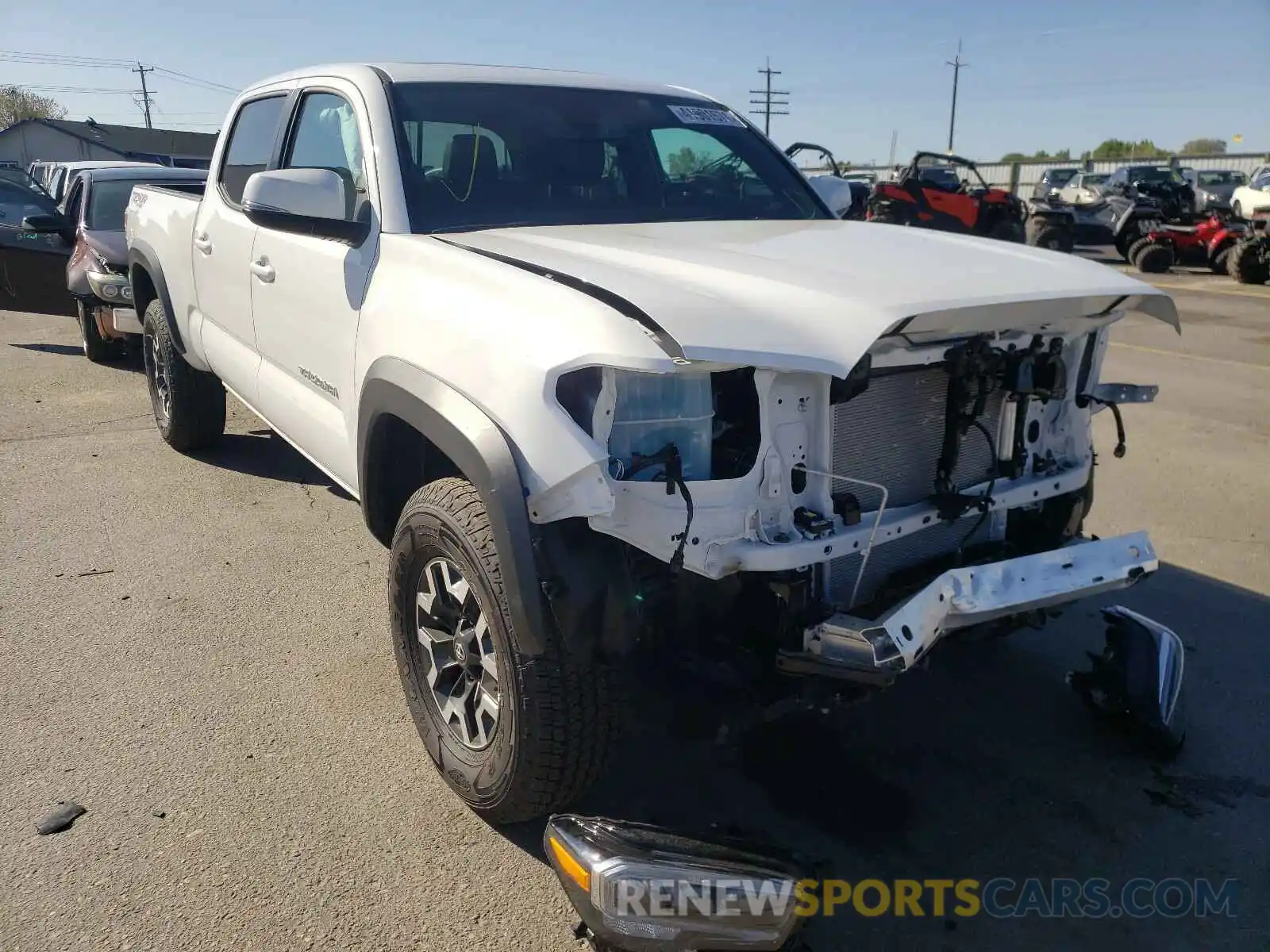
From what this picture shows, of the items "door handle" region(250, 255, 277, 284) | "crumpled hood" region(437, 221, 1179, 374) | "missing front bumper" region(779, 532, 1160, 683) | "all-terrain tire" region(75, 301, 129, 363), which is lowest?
"all-terrain tire" region(75, 301, 129, 363)

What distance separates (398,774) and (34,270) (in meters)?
8.84

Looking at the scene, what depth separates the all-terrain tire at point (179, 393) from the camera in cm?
590

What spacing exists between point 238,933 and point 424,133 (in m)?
2.49

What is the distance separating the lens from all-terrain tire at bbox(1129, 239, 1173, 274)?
18.1m

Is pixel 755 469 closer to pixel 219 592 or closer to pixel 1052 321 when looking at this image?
pixel 1052 321

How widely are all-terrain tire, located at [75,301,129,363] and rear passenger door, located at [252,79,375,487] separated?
20.7 ft

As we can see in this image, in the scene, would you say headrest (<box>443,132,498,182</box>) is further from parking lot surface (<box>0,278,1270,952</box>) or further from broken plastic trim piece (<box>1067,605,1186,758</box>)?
broken plastic trim piece (<box>1067,605,1186,758</box>)

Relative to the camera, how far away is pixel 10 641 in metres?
3.93

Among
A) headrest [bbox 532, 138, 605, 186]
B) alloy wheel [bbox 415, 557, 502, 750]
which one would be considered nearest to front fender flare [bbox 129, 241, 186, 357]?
headrest [bbox 532, 138, 605, 186]

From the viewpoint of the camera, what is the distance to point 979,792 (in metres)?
3.09

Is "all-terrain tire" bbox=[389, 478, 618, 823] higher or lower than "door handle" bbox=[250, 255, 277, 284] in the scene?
lower

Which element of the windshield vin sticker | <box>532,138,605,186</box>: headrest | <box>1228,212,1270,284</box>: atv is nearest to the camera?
<box>532,138,605,186</box>: headrest

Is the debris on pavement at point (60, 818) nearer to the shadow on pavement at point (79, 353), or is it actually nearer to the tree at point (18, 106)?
the shadow on pavement at point (79, 353)

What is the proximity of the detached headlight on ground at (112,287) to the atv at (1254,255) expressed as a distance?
16237mm
